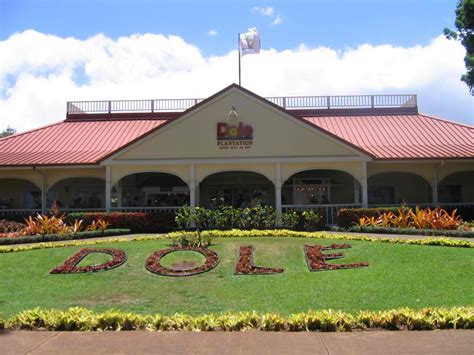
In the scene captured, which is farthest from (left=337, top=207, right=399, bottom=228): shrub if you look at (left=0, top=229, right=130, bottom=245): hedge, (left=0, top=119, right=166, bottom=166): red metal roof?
(left=0, top=119, right=166, bottom=166): red metal roof

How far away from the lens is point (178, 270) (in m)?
11.2

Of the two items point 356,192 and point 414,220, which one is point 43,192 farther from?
point 414,220

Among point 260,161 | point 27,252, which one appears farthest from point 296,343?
point 260,161

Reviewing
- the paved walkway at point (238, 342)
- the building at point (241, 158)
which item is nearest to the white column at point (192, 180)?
the building at point (241, 158)

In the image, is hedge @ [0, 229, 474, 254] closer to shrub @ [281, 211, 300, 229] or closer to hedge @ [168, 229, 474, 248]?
hedge @ [168, 229, 474, 248]

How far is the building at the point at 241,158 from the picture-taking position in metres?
22.1

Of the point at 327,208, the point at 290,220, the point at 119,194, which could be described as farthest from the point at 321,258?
the point at 119,194

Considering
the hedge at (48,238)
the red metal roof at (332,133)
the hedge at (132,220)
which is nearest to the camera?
the hedge at (48,238)

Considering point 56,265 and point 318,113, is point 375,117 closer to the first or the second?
point 318,113

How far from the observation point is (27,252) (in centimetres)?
1369

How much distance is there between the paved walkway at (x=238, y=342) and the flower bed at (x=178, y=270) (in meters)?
4.35

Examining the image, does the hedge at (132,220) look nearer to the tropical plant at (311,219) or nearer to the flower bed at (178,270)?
the tropical plant at (311,219)

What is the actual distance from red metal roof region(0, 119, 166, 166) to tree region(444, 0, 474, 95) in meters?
14.8

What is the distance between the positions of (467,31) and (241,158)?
1089 centimetres
